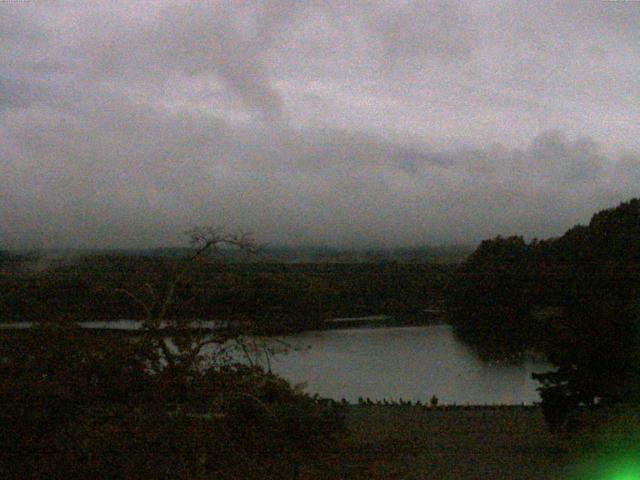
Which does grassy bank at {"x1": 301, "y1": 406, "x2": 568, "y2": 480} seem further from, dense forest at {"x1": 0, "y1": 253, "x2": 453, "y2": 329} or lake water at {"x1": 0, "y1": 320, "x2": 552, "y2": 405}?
lake water at {"x1": 0, "y1": 320, "x2": 552, "y2": 405}

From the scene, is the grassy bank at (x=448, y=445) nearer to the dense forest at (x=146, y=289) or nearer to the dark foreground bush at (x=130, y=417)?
the dark foreground bush at (x=130, y=417)

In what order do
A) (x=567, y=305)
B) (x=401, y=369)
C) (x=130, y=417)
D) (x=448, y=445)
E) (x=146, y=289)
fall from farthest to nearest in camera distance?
(x=401, y=369) < (x=567, y=305) < (x=448, y=445) < (x=146, y=289) < (x=130, y=417)

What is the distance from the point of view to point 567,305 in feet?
44.8

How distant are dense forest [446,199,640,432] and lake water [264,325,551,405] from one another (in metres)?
1.42

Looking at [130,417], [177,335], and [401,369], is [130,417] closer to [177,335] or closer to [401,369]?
[177,335]

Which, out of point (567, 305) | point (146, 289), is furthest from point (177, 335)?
point (567, 305)

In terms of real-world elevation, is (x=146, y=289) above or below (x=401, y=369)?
above

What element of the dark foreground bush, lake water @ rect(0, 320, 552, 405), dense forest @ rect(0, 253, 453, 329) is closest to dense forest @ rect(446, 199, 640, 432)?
lake water @ rect(0, 320, 552, 405)

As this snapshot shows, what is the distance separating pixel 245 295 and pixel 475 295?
1653 centimetres

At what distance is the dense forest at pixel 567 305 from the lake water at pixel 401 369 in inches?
56.0

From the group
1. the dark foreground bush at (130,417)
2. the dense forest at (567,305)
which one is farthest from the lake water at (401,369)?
the dark foreground bush at (130,417)

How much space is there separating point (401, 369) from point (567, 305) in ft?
30.1

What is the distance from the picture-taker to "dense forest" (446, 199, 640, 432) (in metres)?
11.5

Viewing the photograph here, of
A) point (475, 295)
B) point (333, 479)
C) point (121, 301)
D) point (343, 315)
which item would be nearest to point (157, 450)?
point (333, 479)
